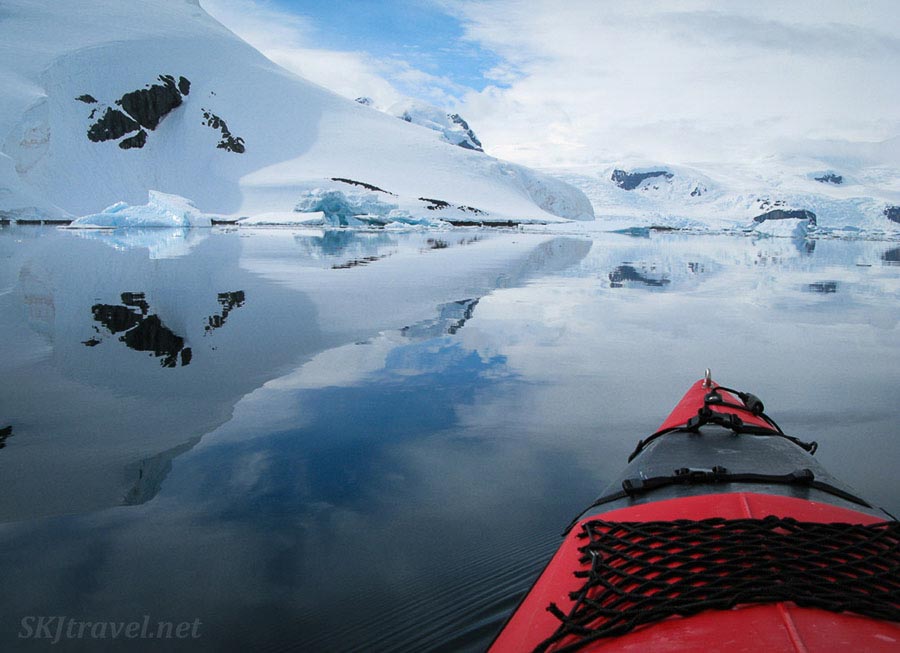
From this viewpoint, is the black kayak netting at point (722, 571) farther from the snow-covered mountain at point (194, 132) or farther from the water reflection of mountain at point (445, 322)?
the snow-covered mountain at point (194, 132)

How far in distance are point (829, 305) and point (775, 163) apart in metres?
121

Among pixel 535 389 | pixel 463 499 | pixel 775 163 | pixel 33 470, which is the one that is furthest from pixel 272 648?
pixel 775 163

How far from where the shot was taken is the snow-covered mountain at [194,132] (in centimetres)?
4325

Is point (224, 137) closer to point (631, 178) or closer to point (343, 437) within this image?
point (343, 437)

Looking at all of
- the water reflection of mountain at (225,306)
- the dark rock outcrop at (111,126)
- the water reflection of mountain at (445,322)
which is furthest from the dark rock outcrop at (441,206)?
the water reflection of mountain at (445,322)

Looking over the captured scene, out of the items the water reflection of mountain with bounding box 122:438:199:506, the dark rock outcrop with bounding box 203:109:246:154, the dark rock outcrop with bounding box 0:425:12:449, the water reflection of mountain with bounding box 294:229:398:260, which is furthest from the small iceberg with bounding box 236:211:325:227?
the water reflection of mountain with bounding box 122:438:199:506

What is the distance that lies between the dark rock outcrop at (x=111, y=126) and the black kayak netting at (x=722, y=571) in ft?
182

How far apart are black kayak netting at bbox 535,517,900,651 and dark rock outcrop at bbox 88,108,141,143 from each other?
55.5m

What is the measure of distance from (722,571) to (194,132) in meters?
57.9

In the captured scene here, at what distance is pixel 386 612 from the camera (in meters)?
1.65

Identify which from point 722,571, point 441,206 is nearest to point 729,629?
point 722,571

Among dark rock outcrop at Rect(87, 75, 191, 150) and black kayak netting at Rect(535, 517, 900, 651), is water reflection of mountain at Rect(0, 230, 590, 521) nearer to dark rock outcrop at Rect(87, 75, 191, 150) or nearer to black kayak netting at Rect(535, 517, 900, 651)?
black kayak netting at Rect(535, 517, 900, 651)

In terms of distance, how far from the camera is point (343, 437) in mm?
2883

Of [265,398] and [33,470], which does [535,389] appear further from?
[33,470]
